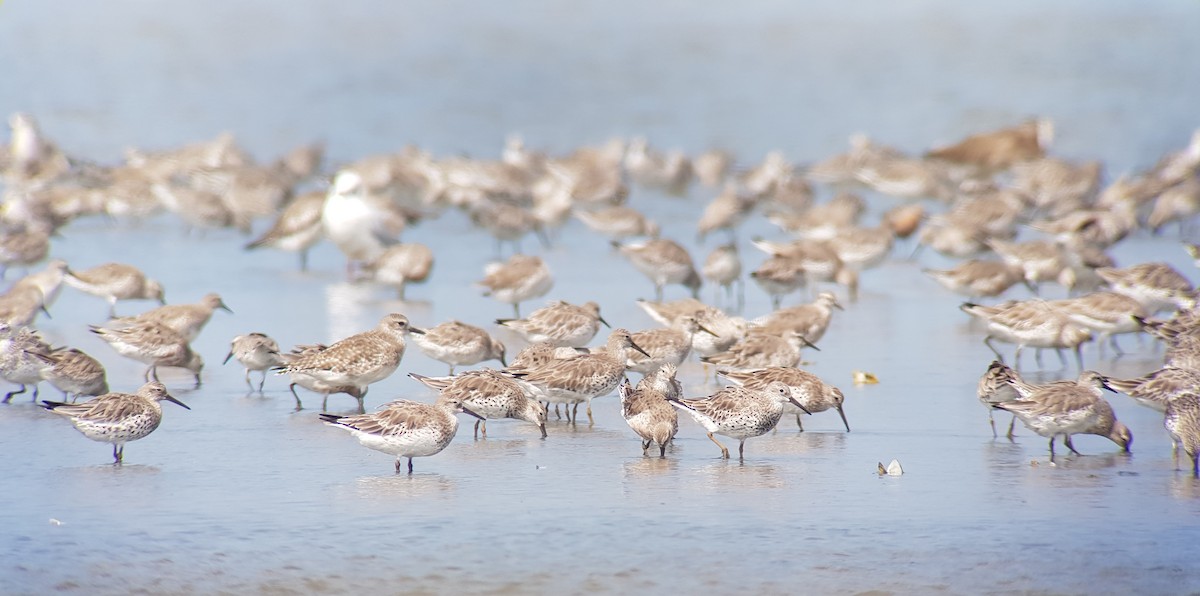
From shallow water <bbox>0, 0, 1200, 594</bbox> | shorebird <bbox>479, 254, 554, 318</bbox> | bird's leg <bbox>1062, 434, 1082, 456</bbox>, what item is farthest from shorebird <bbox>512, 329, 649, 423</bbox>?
shorebird <bbox>479, 254, 554, 318</bbox>

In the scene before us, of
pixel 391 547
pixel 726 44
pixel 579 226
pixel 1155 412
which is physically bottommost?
pixel 391 547

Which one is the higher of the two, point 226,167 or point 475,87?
point 475,87

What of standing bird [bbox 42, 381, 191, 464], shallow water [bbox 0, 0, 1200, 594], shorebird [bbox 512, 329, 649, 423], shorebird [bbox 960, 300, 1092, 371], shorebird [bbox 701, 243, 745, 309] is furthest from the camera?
shorebird [bbox 701, 243, 745, 309]

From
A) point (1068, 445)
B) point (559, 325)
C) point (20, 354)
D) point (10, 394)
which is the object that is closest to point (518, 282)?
point (559, 325)

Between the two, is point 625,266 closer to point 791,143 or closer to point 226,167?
point 226,167

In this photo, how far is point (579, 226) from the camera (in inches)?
841

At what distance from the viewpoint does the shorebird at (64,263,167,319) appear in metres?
13.0

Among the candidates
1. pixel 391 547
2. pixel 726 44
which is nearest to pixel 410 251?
pixel 391 547

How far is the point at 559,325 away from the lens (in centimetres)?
1115

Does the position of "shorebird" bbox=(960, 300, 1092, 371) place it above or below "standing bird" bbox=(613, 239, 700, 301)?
below

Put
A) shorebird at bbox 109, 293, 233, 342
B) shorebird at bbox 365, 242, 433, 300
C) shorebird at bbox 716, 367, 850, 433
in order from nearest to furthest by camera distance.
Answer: shorebird at bbox 716, 367, 850, 433 → shorebird at bbox 109, 293, 233, 342 → shorebird at bbox 365, 242, 433, 300

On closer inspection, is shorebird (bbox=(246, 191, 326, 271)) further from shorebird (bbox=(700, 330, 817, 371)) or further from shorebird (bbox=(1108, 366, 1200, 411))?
shorebird (bbox=(1108, 366, 1200, 411))

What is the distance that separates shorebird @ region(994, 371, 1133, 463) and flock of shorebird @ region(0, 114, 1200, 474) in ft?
0.05

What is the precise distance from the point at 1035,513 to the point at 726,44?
29.1m
